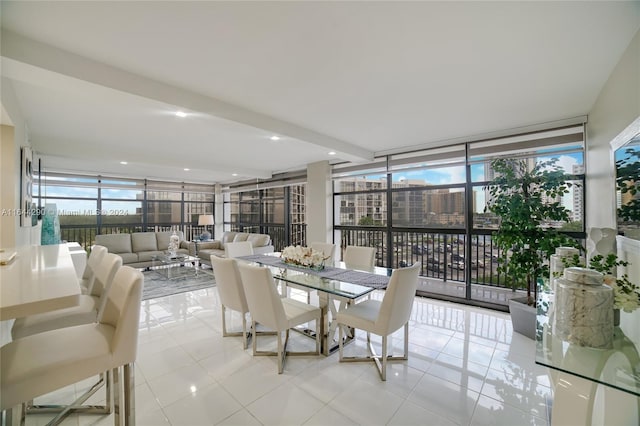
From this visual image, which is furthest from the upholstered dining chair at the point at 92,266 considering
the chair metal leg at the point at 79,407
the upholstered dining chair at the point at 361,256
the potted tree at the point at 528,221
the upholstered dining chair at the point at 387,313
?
the potted tree at the point at 528,221

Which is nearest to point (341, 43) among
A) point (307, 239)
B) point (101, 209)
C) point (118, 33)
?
point (118, 33)

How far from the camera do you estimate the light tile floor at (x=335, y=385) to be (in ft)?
5.91

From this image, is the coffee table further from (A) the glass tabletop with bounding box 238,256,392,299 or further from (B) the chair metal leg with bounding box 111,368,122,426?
(B) the chair metal leg with bounding box 111,368,122,426

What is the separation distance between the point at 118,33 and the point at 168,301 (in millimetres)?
3623

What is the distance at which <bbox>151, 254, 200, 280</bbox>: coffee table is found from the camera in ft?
19.0

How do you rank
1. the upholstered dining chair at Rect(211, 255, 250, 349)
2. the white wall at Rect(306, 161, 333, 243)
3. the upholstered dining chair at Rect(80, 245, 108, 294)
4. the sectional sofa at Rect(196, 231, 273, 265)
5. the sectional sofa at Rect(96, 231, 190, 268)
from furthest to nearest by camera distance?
the sectional sofa at Rect(196, 231, 273, 265)
the sectional sofa at Rect(96, 231, 190, 268)
the white wall at Rect(306, 161, 333, 243)
the upholstered dining chair at Rect(211, 255, 250, 349)
the upholstered dining chair at Rect(80, 245, 108, 294)

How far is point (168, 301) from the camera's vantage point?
4.13 metres

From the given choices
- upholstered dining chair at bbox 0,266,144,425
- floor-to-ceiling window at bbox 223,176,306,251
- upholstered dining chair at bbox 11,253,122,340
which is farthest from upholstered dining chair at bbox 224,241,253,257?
upholstered dining chair at bbox 0,266,144,425

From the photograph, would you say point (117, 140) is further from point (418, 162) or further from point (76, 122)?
point (418, 162)

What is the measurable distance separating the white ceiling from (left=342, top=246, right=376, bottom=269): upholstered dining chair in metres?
1.64

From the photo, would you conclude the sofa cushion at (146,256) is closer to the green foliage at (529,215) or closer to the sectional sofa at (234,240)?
the sectional sofa at (234,240)

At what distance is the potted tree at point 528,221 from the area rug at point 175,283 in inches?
185

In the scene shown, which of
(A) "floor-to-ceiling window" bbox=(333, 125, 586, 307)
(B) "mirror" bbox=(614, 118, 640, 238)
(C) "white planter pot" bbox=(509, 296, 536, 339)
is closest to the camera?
(B) "mirror" bbox=(614, 118, 640, 238)

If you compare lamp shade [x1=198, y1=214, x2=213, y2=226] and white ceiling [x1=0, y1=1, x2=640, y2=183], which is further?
lamp shade [x1=198, y1=214, x2=213, y2=226]
